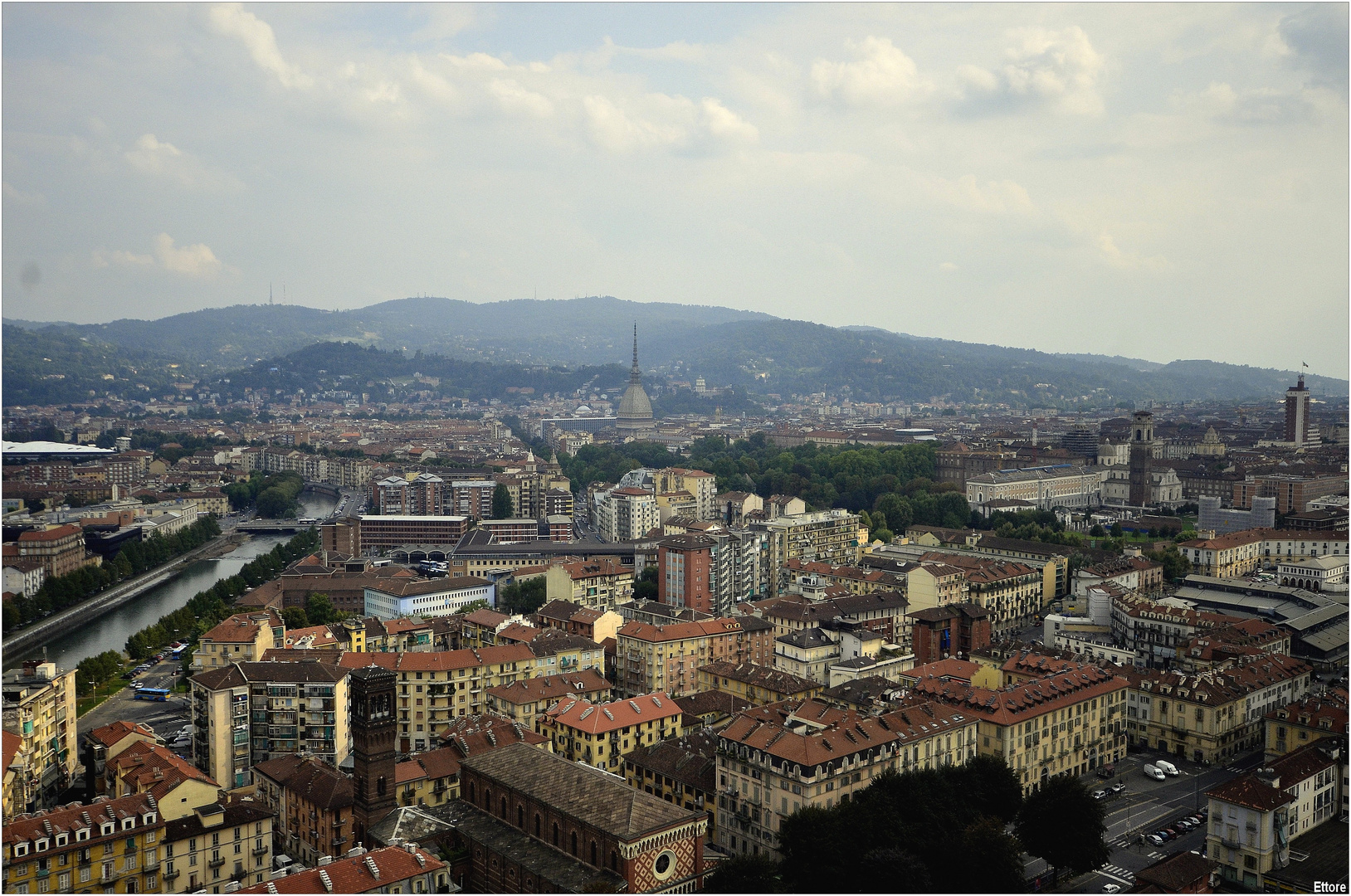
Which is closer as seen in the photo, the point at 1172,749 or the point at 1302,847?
the point at 1302,847

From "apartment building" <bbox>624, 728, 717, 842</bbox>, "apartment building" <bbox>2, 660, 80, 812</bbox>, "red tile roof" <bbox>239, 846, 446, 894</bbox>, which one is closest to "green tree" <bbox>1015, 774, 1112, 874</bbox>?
"apartment building" <bbox>624, 728, 717, 842</bbox>

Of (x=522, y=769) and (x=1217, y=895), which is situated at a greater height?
(x=522, y=769)

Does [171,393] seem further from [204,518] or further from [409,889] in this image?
[409,889]

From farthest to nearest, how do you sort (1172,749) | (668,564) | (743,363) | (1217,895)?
(743,363) → (668,564) → (1172,749) → (1217,895)

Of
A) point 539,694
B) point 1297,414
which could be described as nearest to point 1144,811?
point 539,694

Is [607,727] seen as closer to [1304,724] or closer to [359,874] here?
[359,874]

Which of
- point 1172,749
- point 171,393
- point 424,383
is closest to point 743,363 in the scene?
point 424,383

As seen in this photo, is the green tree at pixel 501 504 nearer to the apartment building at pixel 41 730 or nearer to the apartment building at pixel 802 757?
the apartment building at pixel 41 730

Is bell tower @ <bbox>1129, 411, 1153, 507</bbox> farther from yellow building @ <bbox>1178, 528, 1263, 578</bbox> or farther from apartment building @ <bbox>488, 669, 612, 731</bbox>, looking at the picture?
apartment building @ <bbox>488, 669, 612, 731</bbox>
